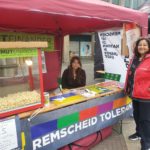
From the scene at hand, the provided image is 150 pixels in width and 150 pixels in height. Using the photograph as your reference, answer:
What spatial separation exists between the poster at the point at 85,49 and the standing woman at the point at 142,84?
663 inches

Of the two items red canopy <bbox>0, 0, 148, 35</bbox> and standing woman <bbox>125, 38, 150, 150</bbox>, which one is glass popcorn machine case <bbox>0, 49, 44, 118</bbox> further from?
standing woman <bbox>125, 38, 150, 150</bbox>

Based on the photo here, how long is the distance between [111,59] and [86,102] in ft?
4.92

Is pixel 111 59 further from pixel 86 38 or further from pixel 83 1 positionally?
pixel 86 38

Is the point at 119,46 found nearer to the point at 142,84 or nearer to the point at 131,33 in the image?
the point at 131,33

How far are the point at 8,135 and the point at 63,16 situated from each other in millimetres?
2045

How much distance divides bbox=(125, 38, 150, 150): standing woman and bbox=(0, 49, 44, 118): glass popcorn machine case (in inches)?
50.0

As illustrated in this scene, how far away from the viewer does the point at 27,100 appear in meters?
2.22

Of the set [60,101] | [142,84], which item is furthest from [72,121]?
[142,84]

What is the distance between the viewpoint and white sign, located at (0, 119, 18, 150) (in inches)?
77.8

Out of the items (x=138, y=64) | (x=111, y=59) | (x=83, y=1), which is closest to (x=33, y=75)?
(x=83, y=1)

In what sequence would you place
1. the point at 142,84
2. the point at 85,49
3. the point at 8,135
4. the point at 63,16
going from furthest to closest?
the point at 85,49 → the point at 63,16 → the point at 142,84 → the point at 8,135

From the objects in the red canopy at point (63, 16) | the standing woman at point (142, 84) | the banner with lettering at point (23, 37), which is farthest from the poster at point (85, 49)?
the standing woman at point (142, 84)

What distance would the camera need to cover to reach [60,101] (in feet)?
8.75

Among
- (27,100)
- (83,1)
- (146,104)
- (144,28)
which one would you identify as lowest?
(146,104)
